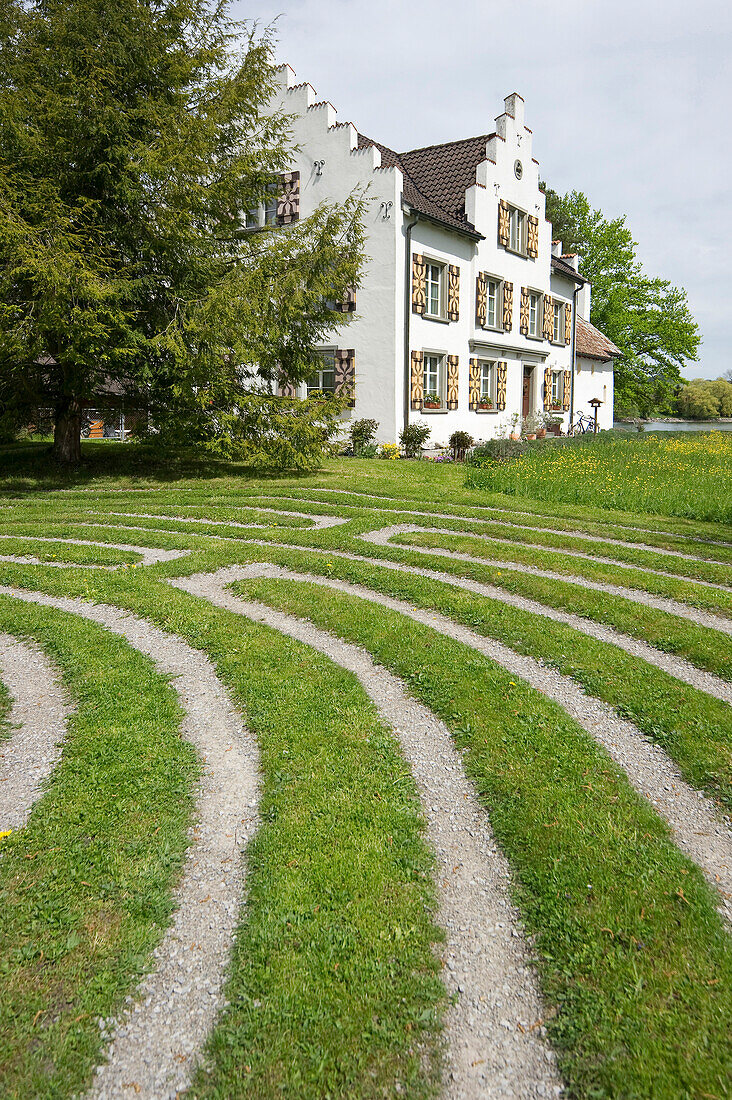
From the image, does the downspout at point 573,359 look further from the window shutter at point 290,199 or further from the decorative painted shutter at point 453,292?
the window shutter at point 290,199

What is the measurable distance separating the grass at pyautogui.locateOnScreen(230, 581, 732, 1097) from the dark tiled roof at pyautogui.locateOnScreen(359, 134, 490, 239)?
69.7ft

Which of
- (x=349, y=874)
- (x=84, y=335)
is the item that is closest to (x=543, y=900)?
(x=349, y=874)

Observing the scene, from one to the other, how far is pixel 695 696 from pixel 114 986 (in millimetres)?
3896

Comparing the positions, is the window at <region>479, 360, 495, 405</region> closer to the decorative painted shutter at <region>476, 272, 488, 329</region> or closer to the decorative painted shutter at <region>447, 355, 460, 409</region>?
the decorative painted shutter at <region>476, 272, 488, 329</region>

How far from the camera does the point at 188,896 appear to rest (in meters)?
2.94

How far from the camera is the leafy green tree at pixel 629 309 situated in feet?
146

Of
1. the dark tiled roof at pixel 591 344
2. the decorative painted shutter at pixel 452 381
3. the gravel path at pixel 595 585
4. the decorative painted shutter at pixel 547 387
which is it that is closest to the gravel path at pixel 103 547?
the gravel path at pixel 595 585

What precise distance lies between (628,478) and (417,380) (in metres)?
7.98

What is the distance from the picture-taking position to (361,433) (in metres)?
20.3

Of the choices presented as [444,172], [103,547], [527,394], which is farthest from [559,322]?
[103,547]

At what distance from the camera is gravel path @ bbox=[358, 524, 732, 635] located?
641cm

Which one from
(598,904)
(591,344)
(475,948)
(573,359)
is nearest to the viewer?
(475,948)

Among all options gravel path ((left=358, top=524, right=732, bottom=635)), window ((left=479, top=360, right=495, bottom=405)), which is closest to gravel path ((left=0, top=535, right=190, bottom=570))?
gravel path ((left=358, top=524, right=732, bottom=635))

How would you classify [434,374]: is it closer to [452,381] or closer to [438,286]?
[452,381]
